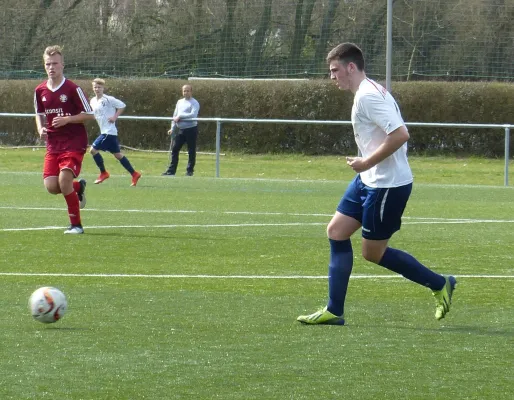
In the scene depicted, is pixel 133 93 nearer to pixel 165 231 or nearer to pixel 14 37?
pixel 14 37

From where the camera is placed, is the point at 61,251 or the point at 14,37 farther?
the point at 14,37

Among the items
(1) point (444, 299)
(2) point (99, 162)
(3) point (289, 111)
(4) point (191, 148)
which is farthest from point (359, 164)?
(3) point (289, 111)

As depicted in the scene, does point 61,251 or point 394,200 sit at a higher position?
point 394,200

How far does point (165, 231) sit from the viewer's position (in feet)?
44.9

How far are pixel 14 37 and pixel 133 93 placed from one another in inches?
194

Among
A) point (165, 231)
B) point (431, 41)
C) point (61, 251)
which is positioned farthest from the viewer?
point (431, 41)

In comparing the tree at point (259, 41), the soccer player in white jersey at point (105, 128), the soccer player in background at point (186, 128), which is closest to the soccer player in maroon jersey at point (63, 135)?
the soccer player in white jersey at point (105, 128)

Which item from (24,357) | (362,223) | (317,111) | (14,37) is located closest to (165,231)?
(362,223)

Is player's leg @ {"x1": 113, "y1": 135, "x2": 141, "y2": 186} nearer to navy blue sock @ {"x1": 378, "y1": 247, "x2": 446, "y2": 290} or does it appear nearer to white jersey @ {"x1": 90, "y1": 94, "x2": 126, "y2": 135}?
white jersey @ {"x1": 90, "y1": 94, "x2": 126, "y2": 135}

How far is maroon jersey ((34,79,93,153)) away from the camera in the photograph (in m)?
Answer: 13.1

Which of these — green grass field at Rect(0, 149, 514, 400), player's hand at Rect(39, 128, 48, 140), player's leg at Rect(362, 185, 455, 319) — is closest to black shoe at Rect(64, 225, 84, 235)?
green grass field at Rect(0, 149, 514, 400)

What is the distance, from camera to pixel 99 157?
22703 mm

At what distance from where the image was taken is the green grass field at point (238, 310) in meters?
5.77

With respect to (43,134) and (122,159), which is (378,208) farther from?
(122,159)
